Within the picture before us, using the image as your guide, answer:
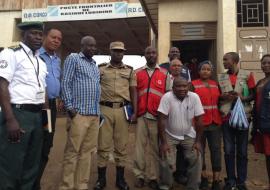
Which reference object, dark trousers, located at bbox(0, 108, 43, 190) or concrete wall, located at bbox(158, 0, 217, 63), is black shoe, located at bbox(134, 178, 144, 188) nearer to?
dark trousers, located at bbox(0, 108, 43, 190)

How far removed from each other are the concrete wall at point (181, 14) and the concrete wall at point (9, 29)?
881 centimetres

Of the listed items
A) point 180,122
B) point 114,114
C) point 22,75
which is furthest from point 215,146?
point 22,75

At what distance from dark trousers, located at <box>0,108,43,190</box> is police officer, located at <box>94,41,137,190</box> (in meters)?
1.21

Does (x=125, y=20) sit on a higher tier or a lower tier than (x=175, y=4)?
higher

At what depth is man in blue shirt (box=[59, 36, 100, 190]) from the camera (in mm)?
4410

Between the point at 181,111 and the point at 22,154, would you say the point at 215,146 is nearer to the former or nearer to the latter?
the point at 181,111

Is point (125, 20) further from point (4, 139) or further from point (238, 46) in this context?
point (4, 139)

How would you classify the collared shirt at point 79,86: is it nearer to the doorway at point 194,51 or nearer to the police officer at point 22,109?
the police officer at point 22,109

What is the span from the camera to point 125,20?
16125mm

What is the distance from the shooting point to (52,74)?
4.44m

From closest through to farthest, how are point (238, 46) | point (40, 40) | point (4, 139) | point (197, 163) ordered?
1. point (4, 139)
2. point (40, 40)
3. point (197, 163)
4. point (238, 46)

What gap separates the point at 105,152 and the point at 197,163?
117 cm

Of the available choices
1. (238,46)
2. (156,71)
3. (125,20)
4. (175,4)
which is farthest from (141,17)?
(156,71)

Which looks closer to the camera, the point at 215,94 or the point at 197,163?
the point at 197,163
